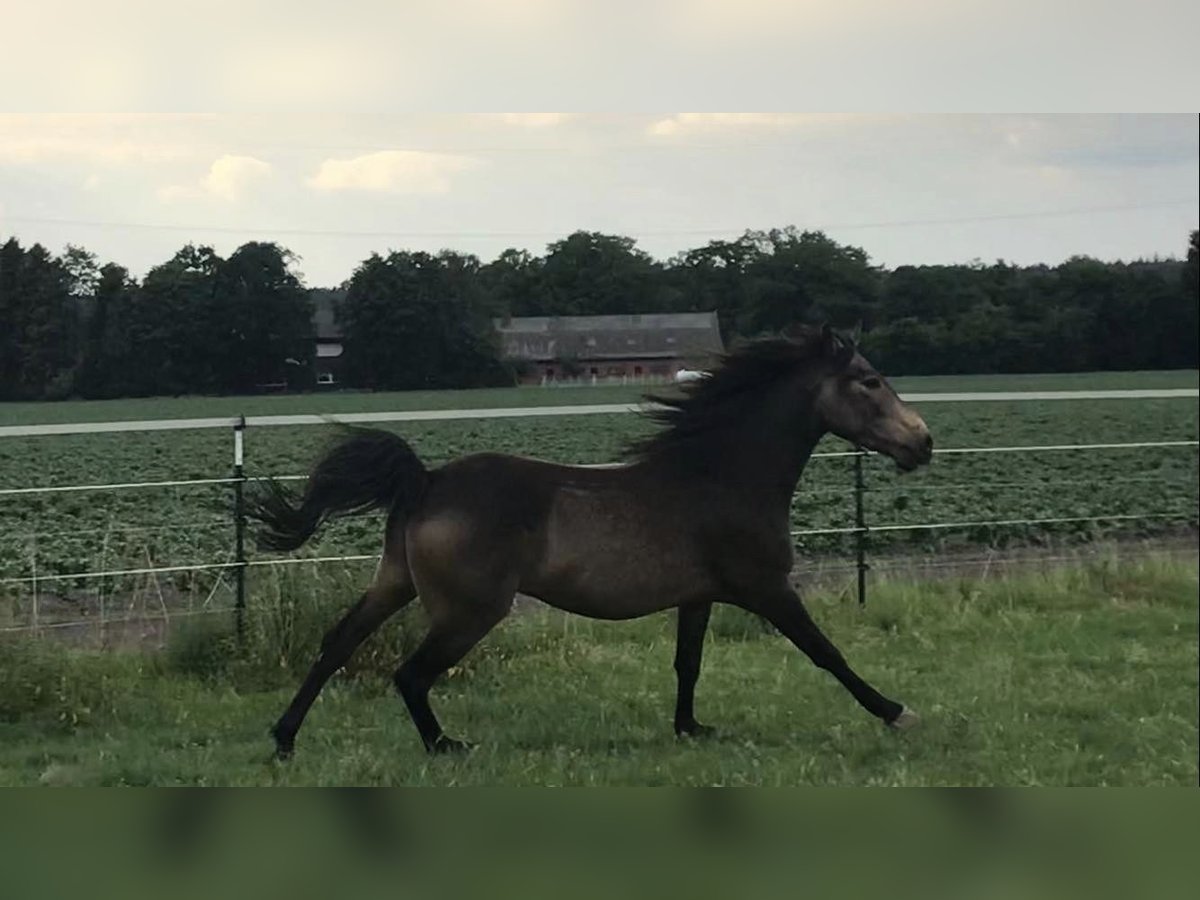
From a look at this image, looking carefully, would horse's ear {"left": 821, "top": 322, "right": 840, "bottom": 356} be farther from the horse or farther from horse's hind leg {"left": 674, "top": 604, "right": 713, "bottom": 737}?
horse's hind leg {"left": 674, "top": 604, "right": 713, "bottom": 737}

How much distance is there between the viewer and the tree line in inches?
156

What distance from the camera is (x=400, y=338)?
163 inches

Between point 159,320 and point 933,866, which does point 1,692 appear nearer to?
point 159,320

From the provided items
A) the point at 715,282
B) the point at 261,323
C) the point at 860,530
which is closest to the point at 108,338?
the point at 261,323

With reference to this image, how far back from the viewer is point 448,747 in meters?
3.62

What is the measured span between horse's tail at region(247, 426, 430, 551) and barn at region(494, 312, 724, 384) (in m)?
0.77

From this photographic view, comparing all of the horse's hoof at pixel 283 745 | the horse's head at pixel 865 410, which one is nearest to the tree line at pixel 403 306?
the horse's head at pixel 865 410

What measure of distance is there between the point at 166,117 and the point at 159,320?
2.42ft

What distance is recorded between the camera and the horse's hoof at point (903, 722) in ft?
12.4

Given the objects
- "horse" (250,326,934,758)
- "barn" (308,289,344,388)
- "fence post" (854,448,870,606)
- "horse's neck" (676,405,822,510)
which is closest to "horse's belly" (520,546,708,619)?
"horse" (250,326,934,758)

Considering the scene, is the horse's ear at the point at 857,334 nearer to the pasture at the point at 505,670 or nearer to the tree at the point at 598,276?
the pasture at the point at 505,670

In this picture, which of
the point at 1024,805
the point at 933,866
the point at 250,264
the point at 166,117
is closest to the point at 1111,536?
the point at 1024,805

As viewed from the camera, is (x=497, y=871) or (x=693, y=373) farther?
(x=693, y=373)

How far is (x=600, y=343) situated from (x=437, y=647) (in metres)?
1.34
